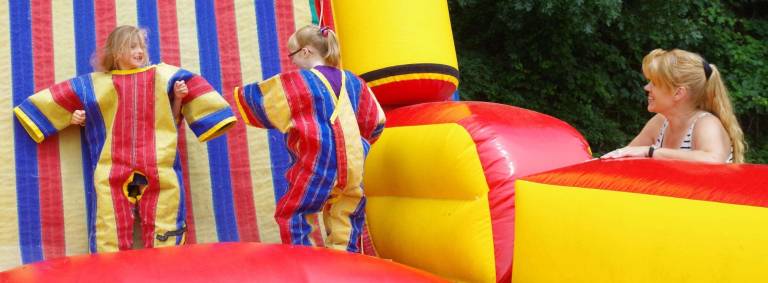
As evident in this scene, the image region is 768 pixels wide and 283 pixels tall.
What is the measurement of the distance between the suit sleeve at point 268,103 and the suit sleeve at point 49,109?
553mm

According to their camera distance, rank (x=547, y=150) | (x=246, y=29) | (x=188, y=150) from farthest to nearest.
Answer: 1. (x=246, y=29)
2. (x=188, y=150)
3. (x=547, y=150)

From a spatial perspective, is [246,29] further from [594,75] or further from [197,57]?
[594,75]

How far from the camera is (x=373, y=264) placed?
5.23ft

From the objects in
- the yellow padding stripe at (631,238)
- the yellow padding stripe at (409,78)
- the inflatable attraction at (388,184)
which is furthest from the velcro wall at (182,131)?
the yellow padding stripe at (631,238)

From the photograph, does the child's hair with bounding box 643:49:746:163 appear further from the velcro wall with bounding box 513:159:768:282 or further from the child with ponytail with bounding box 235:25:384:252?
the child with ponytail with bounding box 235:25:384:252

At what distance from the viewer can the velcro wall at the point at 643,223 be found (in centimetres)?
139

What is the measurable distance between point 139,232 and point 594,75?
4.22 meters

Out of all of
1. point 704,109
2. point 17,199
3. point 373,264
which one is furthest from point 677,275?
point 17,199

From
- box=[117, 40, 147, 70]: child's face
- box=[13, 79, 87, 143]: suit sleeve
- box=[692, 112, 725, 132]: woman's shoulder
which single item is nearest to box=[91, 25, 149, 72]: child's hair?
box=[117, 40, 147, 70]: child's face

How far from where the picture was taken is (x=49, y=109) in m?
2.60

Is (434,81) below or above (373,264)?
above

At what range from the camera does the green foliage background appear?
5.73m

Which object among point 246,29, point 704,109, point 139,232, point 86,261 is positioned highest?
point 246,29

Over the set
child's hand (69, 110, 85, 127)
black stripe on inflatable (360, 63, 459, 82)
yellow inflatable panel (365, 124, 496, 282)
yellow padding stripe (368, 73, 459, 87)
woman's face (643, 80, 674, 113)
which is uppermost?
black stripe on inflatable (360, 63, 459, 82)
